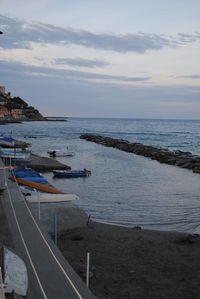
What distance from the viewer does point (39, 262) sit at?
1010cm

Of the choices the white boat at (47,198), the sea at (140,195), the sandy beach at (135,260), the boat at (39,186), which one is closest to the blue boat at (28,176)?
the boat at (39,186)

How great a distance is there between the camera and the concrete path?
27.6 ft

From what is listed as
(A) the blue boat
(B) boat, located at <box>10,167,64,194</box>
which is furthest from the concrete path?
(A) the blue boat

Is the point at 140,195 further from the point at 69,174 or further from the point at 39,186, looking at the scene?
the point at 69,174

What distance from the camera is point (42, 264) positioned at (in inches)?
393

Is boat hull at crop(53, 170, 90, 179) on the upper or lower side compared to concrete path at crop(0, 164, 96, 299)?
lower

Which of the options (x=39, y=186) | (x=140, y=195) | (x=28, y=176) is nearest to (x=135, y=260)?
(x=39, y=186)

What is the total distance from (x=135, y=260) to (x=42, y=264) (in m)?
3.75

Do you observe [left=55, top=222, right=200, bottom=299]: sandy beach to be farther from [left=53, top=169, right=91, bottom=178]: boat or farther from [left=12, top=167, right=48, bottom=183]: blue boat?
[left=53, top=169, right=91, bottom=178]: boat

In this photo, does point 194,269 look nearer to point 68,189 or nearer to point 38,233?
point 38,233

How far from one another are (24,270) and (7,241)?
10.6ft

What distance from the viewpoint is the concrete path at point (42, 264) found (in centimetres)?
840

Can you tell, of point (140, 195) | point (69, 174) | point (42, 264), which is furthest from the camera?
point (69, 174)

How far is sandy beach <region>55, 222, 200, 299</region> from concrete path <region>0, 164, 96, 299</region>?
1.05 m
